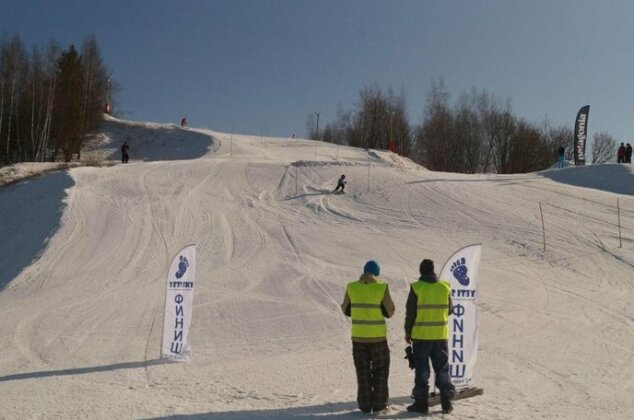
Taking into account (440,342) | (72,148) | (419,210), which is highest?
(72,148)

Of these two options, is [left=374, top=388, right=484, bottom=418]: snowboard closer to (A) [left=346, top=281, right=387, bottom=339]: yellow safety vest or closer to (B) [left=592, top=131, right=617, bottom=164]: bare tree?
(A) [left=346, top=281, right=387, bottom=339]: yellow safety vest

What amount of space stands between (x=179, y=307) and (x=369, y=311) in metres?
4.06

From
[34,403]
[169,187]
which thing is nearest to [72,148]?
[169,187]

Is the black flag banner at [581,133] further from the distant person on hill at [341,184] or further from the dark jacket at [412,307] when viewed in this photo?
the dark jacket at [412,307]

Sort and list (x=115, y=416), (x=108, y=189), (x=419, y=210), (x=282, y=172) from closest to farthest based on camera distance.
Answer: (x=115, y=416), (x=419, y=210), (x=108, y=189), (x=282, y=172)

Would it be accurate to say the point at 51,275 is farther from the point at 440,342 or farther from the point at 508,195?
the point at 508,195

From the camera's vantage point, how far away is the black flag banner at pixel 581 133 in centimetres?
3334

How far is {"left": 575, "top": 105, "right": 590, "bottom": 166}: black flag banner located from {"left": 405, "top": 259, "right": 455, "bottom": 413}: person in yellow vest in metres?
30.3

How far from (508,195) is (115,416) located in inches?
853

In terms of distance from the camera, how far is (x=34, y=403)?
21.8 feet

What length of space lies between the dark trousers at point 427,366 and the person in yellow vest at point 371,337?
1.16 feet

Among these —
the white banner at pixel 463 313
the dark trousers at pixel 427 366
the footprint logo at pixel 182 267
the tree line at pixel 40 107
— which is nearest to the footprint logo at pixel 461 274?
the white banner at pixel 463 313

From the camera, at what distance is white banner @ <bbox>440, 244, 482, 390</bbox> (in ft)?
23.8

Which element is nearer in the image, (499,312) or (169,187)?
(499,312)
